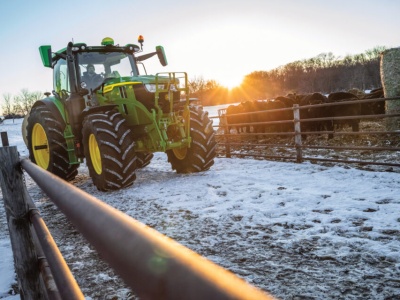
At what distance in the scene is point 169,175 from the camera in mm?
7031

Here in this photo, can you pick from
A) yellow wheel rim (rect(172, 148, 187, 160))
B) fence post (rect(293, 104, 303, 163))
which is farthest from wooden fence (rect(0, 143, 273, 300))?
fence post (rect(293, 104, 303, 163))

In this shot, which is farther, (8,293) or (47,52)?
(47,52)

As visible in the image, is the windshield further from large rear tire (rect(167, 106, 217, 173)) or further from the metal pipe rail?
the metal pipe rail

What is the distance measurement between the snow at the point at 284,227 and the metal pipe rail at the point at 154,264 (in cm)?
195

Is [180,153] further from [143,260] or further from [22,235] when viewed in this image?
[143,260]

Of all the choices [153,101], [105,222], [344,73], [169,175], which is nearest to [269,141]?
[169,175]

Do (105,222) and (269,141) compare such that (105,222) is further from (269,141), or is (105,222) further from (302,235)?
(269,141)

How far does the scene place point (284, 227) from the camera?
3410 mm

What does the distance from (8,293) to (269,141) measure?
10.9 metres

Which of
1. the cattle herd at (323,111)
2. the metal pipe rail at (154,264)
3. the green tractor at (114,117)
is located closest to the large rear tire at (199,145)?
the green tractor at (114,117)

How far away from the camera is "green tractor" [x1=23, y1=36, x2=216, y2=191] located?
5.55 meters

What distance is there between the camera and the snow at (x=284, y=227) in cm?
238

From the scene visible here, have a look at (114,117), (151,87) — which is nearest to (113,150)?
(114,117)

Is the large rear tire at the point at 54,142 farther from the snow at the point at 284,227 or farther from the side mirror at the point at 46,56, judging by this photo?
the side mirror at the point at 46,56
